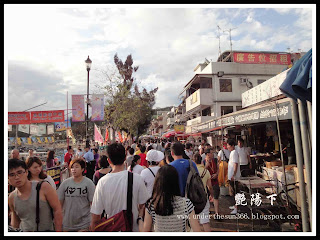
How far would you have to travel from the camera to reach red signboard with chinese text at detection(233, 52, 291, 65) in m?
24.0

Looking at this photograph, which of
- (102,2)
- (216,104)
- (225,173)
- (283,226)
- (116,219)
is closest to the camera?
(116,219)

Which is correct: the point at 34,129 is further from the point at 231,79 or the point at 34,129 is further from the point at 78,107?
the point at 231,79

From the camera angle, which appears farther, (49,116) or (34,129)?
(49,116)

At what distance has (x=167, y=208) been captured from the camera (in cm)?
238

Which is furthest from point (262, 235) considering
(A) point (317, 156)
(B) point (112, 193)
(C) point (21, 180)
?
(C) point (21, 180)

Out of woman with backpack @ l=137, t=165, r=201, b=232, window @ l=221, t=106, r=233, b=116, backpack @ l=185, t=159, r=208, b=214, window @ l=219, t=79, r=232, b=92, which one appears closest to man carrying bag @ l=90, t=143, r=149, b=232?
woman with backpack @ l=137, t=165, r=201, b=232

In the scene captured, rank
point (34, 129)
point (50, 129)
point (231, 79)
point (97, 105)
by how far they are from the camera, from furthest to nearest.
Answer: point (231, 79), point (50, 129), point (97, 105), point (34, 129)

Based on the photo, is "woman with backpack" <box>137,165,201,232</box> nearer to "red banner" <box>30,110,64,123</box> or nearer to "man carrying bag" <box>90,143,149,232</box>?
"man carrying bag" <box>90,143,149,232</box>

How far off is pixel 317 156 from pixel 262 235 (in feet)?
3.97

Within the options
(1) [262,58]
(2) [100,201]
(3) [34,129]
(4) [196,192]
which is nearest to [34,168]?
(2) [100,201]

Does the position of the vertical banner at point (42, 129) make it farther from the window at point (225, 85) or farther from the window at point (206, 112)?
the window at point (225, 85)

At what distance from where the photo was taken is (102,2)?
10.6 ft

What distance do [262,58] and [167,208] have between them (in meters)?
25.6

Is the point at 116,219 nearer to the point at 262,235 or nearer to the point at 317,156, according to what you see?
the point at 262,235
